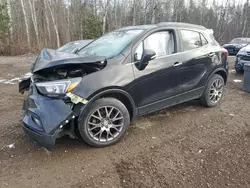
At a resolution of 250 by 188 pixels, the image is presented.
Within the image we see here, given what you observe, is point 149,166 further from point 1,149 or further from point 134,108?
point 1,149

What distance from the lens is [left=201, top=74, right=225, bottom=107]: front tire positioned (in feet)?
15.3

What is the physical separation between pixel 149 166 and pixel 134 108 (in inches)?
38.2

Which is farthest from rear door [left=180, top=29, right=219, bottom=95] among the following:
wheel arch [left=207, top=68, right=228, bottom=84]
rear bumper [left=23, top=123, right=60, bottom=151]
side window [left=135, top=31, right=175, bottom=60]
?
rear bumper [left=23, top=123, right=60, bottom=151]

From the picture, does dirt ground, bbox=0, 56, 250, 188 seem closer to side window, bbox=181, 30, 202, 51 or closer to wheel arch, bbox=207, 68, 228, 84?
wheel arch, bbox=207, 68, 228, 84

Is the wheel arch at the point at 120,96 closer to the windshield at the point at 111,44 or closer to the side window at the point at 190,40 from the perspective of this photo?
the windshield at the point at 111,44

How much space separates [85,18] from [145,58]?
23.8 meters

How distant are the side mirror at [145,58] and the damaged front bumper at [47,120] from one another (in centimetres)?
122

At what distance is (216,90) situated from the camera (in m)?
4.83

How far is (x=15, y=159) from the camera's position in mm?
3020

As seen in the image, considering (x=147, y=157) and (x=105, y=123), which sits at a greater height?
(x=105, y=123)

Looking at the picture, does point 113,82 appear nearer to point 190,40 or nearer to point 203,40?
point 190,40

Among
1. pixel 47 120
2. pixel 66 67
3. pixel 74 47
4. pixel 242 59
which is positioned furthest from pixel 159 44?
pixel 242 59

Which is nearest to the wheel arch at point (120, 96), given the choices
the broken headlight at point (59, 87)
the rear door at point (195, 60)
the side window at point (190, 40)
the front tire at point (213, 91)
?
the broken headlight at point (59, 87)

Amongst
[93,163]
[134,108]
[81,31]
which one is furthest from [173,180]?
[81,31]
